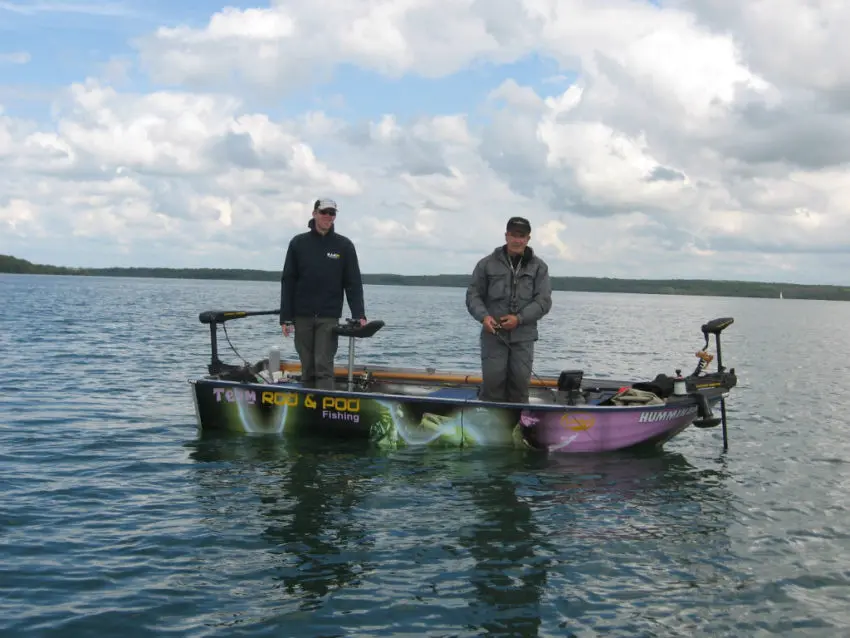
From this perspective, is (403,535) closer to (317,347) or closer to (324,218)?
(317,347)

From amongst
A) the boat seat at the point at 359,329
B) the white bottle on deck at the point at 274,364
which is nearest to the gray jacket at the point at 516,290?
the boat seat at the point at 359,329

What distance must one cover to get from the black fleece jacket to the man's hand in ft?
6.38

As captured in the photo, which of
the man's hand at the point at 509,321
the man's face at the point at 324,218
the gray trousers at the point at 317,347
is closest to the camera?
the man's hand at the point at 509,321

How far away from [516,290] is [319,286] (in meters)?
2.56

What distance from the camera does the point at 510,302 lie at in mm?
9836

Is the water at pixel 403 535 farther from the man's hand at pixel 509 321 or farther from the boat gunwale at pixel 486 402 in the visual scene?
the man's hand at pixel 509 321

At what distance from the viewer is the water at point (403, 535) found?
5.59 m

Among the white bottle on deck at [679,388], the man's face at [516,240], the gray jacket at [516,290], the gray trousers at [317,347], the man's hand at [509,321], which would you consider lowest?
the white bottle on deck at [679,388]

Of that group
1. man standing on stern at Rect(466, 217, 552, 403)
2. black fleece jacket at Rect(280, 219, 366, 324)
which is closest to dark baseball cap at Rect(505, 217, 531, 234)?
man standing on stern at Rect(466, 217, 552, 403)

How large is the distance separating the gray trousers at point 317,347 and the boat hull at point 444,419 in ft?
1.13

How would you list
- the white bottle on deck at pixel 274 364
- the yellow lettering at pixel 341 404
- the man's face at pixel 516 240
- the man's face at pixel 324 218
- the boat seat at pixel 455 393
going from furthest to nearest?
1. the white bottle on deck at pixel 274 364
2. the boat seat at pixel 455 393
3. the yellow lettering at pixel 341 404
4. the man's face at pixel 324 218
5. the man's face at pixel 516 240

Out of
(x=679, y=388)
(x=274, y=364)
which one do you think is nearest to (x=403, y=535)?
(x=679, y=388)

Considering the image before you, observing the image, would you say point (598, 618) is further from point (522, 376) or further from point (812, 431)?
point (812, 431)

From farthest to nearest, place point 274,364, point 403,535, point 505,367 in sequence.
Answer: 1. point 274,364
2. point 505,367
3. point 403,535
